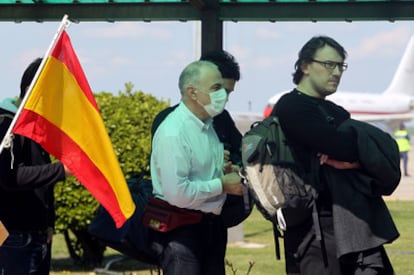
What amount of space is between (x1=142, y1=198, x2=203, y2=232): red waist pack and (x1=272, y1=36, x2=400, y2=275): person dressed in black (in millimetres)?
550

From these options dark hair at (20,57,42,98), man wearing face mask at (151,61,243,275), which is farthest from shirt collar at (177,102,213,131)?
dark hair at (20,57,42,98)

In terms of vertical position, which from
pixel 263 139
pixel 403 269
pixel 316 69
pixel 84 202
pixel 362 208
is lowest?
pixel 403 269

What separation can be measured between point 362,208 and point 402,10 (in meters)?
2.56

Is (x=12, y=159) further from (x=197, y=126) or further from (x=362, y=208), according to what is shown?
(x=362, y=208)

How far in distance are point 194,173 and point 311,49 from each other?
913mm

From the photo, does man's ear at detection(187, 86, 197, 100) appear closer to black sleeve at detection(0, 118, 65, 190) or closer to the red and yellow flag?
the red and yellow flag

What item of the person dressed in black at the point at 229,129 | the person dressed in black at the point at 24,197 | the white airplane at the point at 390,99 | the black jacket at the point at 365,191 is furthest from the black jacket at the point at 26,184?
the white airplane at the point at 390,99

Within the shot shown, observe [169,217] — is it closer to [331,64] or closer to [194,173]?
[194,173]

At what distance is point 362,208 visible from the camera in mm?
5098

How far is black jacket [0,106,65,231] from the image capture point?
5367mm

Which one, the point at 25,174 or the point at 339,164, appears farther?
the point at 25,174

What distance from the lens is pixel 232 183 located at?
17.7ft

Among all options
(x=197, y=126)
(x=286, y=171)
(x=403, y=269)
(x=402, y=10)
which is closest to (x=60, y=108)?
(x=197, y=126)

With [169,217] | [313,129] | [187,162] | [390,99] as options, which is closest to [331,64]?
[313,129]
